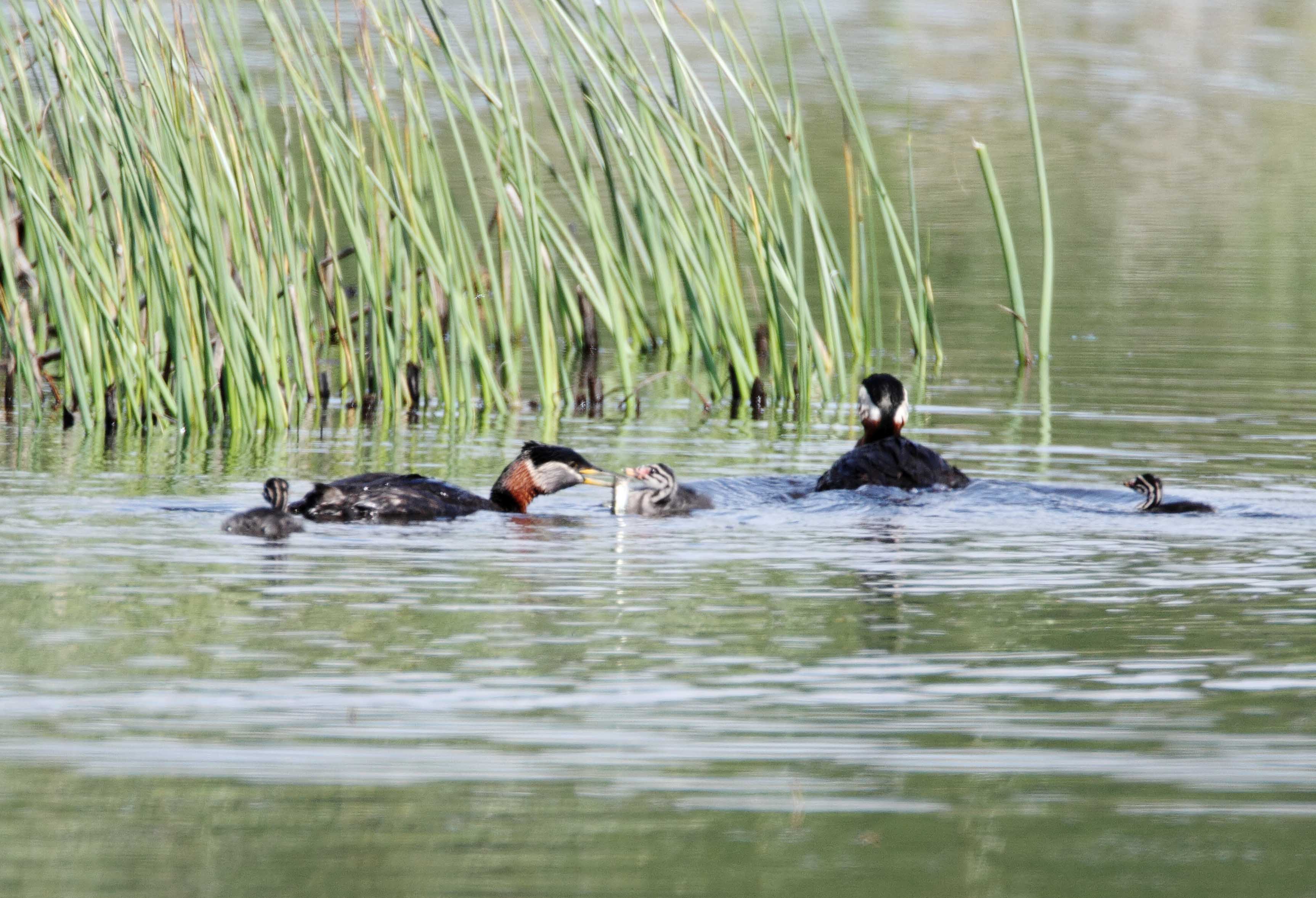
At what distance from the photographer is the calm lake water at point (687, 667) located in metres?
4.11

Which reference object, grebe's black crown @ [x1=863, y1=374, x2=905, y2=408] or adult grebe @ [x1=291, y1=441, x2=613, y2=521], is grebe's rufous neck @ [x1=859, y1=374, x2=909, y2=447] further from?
adult grebe @ [x1=291, y1=441, x2=613, y2=521]

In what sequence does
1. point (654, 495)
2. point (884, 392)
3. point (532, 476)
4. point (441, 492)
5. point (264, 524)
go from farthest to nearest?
point (884, 392) → point (532, 476) → point (654, 495) → point (441, 492) → point (264, 524)

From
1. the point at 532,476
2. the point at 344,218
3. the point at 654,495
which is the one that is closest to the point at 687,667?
the point at 654,495

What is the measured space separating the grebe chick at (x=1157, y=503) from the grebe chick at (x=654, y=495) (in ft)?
5.83

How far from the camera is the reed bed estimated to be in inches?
381

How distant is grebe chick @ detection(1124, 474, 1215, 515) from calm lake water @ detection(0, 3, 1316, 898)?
0.29 ft

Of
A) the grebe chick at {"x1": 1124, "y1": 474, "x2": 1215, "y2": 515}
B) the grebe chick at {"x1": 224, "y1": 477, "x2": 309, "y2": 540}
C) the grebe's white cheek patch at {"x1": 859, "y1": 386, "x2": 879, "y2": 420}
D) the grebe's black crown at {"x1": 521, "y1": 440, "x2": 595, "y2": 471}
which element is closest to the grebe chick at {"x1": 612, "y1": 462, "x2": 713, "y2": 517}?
the grebe's black crown at {"x1": 521, "y1": 440, "x2": 595, "y2": 471}

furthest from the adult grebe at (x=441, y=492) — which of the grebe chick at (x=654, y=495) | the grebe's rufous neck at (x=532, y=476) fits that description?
the grebe chick at (x=654, y=495)

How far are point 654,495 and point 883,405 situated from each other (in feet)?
4.81

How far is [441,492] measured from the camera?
28.2 feet

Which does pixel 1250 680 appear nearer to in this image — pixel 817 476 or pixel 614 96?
pixel 817 476

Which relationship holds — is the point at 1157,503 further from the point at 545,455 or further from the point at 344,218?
the point at 344,218

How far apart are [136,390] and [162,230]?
103 cm

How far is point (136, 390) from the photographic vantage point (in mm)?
10672
